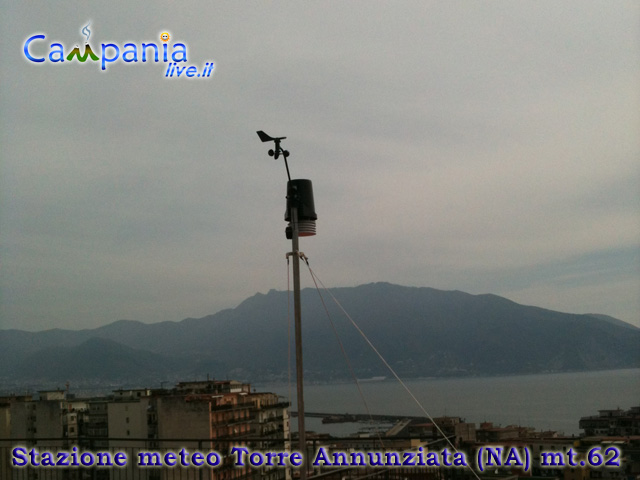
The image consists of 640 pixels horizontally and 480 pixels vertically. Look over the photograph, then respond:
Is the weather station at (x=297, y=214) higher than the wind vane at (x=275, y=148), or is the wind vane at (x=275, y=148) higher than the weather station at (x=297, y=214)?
the wind vane at (x=275, y=148)

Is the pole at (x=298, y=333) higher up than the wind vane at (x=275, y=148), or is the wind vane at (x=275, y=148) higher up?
the wind vane at (x=275, y=148)

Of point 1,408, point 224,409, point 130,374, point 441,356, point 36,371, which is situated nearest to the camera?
point 1,408

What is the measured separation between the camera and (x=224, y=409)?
27328 millimetres

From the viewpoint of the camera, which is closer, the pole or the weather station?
the pole

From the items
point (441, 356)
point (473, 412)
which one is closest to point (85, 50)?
point (473, 412)

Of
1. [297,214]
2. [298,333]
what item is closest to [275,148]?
[297,214]

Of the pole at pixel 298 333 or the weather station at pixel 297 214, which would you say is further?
the weather station at pixel 297 214

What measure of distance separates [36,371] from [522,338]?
140611mm

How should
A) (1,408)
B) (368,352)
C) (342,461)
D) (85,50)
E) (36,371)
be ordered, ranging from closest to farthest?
1. (342,461)
2. (85,50)
3. (1,408)
4. (36,371)
5. (368,352)

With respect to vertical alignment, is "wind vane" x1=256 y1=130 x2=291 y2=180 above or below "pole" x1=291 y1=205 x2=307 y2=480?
above

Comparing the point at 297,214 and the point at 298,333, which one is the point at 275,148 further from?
the point at 298,333

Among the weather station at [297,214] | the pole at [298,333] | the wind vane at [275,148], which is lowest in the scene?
the pole at [298,333]

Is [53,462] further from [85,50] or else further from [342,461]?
[85,50]

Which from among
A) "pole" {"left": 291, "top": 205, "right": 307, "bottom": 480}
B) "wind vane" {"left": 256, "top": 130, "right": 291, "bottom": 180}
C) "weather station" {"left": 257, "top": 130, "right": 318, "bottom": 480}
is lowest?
"pole" {"left": 291, "top": 205, "right": 307, "bottom": 480}
